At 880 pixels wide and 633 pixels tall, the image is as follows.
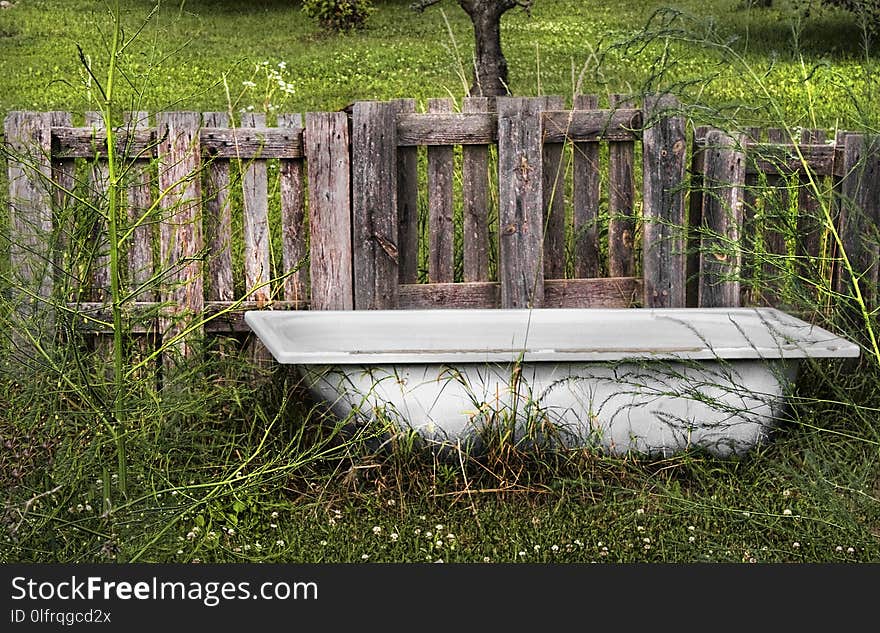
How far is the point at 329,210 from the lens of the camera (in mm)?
4914

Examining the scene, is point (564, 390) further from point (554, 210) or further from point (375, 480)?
point (554, 210)

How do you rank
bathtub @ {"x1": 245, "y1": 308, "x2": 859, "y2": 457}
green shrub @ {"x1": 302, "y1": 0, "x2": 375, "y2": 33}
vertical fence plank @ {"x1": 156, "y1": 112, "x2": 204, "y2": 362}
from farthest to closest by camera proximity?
green shrub @ {"x1": 302, "y1": 0, "x2": 375, "y2": 33} < vertical fence plank @ {"x1": 156, "y1": 112, "x2": 204, "y2": 362} < bathtub @ {"x1": 245, "y1": 308, "x2": 859, "y2": 457}

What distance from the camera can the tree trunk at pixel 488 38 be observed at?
30.8ft

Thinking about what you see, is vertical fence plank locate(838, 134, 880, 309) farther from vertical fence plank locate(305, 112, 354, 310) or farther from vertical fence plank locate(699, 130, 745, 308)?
vertical fence plank locate(305, 112, 354, 310)

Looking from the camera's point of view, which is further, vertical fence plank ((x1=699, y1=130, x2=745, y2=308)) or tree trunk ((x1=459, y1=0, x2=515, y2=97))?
tree trunk ((x1=459, y1=0, x2=515, y2=97))

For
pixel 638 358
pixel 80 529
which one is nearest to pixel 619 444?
pixel 638 358

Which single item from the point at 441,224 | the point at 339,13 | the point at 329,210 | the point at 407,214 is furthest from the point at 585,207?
the point at 339,13

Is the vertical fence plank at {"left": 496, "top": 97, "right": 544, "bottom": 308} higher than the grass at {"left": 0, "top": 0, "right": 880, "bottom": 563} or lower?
higher

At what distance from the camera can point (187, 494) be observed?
9.23ft

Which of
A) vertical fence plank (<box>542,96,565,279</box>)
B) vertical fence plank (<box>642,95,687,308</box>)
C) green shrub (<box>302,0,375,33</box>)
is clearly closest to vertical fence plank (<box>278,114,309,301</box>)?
vertical fence plank (<box>542,96,565,279</box>)

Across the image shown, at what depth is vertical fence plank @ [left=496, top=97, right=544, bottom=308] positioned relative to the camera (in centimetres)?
495

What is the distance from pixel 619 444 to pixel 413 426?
2.71ft

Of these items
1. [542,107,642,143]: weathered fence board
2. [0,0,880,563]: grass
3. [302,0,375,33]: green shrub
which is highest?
[302,0,375,33]: green shrub

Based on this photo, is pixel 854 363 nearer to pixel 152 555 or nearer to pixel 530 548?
pixel 530 548
